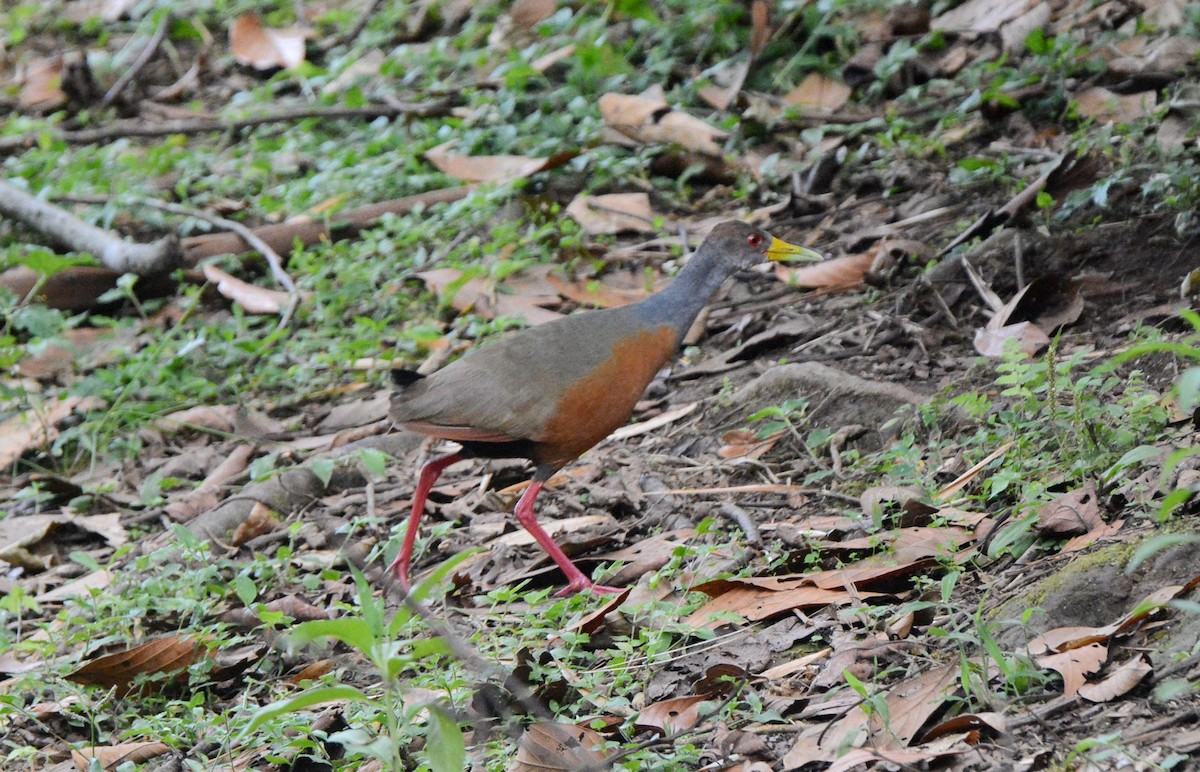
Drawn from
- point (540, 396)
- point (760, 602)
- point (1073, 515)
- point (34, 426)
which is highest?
point (1073, 515)

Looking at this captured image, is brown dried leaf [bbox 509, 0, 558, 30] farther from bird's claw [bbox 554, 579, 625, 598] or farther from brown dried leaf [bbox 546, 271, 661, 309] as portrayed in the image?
bird's claw [bbox 554, 579, 625, 598]

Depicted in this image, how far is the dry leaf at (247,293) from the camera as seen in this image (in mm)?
6965

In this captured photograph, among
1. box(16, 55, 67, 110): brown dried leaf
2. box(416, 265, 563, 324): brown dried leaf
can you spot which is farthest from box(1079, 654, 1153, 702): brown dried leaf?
box(16, 55, 67, 110): brown dried leaf

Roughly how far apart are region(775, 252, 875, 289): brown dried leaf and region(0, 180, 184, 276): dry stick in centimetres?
351

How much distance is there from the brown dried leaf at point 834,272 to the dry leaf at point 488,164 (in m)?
1.80

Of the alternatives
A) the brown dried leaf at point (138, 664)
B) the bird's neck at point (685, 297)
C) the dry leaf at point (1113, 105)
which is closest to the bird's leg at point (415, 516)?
A: the brown dried leaf at point (138, 664)

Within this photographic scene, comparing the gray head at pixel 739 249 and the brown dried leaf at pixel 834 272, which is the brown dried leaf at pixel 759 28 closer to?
the brown dried leaf at pixel 834 272

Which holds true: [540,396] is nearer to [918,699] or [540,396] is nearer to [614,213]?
[918,699]

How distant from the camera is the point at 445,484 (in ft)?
17.7

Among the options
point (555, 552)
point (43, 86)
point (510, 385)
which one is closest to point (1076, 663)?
point (555, 552)

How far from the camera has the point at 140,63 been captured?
1045 cm

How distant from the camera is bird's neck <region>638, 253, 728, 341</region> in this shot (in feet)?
16.1

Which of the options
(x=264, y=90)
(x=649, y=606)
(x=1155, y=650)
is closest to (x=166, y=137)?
(x=264, y=90)

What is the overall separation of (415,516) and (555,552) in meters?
0.58
